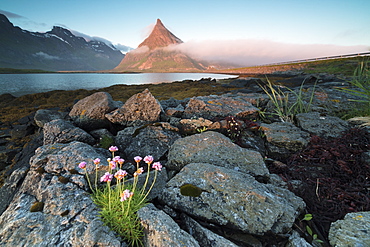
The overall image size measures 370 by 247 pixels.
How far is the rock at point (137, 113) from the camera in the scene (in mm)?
7160

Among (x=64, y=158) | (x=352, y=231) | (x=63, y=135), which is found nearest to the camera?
(x=352, y=231)

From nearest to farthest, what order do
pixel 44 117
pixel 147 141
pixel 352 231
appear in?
pixel 352 231 < pixel 147 141 < pixel 44 117

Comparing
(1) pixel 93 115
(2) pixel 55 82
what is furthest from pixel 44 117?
(2) pixel 55 82

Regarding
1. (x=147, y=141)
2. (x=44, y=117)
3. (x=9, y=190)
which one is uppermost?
(x=147, y=141)

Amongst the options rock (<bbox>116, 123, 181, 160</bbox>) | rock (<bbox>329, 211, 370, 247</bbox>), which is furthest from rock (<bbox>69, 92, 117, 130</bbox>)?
rock (<bbox>329, 211, 370, 247</bbox>)

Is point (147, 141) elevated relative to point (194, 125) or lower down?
lower down

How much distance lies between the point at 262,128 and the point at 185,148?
315cm

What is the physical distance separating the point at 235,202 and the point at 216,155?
5.75 ft

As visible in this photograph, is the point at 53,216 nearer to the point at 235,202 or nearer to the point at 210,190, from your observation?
the point at 210,190

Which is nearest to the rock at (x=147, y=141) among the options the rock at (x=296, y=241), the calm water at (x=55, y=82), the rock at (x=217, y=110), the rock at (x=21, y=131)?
the rock at (x=217, y=110)

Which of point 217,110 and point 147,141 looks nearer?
point 147,141

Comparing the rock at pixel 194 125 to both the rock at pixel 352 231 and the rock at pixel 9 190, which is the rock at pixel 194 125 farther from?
the rock at pixel 9 190

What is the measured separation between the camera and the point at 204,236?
2.54 metres

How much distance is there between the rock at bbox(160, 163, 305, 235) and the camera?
2.70m
